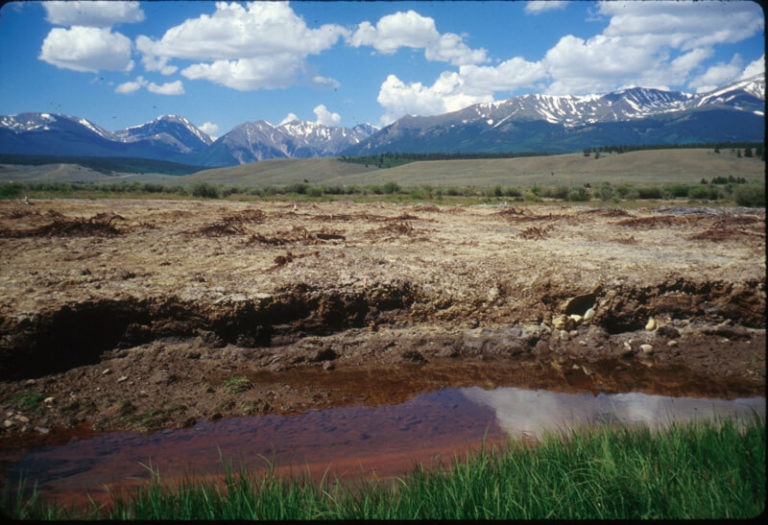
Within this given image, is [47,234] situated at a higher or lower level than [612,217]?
higher

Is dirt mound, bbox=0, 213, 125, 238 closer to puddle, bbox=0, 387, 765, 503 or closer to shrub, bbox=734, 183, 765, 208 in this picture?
puddle, bbox=0, 387, 765, 503

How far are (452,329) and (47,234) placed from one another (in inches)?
356

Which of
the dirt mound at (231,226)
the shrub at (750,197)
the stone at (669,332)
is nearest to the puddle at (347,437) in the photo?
the stone at (669,332)

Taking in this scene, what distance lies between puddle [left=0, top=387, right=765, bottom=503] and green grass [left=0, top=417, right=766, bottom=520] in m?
0.80

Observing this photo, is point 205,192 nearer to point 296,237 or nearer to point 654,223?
point 296,237

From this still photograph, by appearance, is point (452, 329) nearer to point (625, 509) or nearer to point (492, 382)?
point (492, 382)

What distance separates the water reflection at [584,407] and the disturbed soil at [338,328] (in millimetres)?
217

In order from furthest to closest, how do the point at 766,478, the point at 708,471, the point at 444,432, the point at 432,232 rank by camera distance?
the point at 432,232
the point at 444,432
the point at 708,471
the point at 766,478

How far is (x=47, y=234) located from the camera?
970 cm

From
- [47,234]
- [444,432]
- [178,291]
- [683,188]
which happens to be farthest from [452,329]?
[683,188]

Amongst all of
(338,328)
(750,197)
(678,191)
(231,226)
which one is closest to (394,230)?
(231,226)

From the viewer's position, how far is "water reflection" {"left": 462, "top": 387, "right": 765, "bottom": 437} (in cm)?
455

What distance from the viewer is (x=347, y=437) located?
14.3ft

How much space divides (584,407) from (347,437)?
2.68 meters
